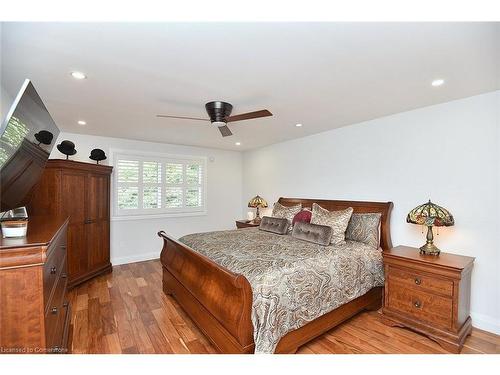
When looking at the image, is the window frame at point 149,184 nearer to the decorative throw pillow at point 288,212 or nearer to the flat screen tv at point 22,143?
the decorative throw pillow at point 288,212

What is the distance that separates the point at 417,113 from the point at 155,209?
478 cm

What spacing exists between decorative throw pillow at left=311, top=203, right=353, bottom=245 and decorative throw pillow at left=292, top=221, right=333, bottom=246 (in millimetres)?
127

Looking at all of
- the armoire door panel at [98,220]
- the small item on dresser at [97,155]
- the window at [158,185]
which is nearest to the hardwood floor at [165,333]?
the armoire door panel at [98,220]

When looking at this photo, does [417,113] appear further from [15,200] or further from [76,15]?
[15,200]

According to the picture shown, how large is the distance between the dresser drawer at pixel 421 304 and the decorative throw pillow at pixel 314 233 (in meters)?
0.79

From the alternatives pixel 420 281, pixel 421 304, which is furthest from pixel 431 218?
pixel 421 304

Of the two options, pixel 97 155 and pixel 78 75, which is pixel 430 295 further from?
pixel 97 155

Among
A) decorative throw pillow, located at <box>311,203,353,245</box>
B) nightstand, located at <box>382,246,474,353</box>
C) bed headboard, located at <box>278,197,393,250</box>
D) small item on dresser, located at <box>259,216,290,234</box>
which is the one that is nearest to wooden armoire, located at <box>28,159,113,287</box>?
small item on dresser, located at <box>259,216,290,234</box>

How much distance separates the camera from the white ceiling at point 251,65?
1474 millimetres

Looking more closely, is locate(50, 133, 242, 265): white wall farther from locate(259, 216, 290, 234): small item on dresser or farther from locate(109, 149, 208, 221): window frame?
locate(259, 216, 290, 234): small item on dresser

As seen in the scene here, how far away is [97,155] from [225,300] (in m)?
3.51

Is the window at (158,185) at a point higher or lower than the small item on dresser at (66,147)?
lower

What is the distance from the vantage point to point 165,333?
2355 mm

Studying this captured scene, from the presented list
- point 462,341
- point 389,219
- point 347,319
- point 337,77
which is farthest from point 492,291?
point 337,77
